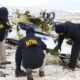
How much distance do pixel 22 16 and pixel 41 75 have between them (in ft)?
17.3

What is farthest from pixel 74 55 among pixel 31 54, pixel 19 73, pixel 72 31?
pixel 31 54

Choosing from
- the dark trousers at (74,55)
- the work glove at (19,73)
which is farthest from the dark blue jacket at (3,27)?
the dark trousers at (74,55)

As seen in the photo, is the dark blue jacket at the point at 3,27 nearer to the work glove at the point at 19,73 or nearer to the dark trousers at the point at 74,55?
the work glove at the point at 19,73

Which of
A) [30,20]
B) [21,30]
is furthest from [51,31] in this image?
[21,30]

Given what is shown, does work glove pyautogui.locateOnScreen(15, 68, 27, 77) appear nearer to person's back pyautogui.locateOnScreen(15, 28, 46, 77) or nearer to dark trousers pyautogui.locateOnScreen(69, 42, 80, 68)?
person's back pyautogui.locateOnScreen(15, 28, 46, 77)

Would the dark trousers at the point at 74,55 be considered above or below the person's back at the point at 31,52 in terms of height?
below

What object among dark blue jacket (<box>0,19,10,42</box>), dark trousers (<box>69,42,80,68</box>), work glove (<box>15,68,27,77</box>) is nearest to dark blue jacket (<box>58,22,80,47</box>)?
dark trousers (<box>69,42,80,68</box>)

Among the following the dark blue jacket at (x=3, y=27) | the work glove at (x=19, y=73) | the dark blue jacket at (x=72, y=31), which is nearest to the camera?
the work glove at (x=19, y=73)

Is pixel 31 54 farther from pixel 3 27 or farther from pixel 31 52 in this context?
pixel 3 27

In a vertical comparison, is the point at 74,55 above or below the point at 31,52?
below

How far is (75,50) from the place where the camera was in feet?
37.3

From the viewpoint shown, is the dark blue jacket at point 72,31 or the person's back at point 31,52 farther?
the dark blue jacket at point 72,31

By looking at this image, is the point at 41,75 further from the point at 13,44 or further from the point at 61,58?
the point at 13,44

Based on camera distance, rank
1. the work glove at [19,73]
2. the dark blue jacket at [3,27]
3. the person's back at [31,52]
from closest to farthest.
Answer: the person's back at [31,52], the work glove at [19,73], the dark blue jacket at [3,27]
